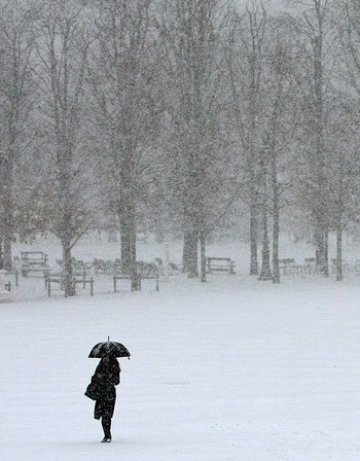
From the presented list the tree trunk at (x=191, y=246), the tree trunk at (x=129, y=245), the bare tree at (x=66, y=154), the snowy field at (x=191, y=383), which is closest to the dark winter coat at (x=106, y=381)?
the snowy field at (x=191, y=383)

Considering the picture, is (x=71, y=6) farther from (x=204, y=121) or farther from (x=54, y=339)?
(x=54, y=339)

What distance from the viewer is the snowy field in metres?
9.12

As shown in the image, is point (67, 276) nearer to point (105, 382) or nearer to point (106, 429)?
point (106, 429)

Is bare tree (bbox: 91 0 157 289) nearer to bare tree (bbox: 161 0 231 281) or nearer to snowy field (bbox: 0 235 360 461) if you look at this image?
bare tree (bbox: 161 0 231 281)

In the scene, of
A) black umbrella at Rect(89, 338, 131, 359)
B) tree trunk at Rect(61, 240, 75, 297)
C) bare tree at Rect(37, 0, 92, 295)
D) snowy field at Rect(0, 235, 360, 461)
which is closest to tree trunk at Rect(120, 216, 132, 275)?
bare tree at Rect(37, 0, 92, 295)

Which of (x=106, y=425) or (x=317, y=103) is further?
(x=317, y=103)

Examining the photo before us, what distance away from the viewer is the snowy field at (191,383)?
912 centimetres

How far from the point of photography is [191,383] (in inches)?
508

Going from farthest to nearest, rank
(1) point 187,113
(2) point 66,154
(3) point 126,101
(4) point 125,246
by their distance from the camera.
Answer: (4) point 125,246 < (1) point 187,113 < (3) point 126,101 < (2) point 66,154

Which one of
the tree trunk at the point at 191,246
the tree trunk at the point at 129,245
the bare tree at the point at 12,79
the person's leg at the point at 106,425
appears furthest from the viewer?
the bare tree at the point at 12,79

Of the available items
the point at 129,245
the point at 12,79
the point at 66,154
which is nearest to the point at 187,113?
the point at 129,245

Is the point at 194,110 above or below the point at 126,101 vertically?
above

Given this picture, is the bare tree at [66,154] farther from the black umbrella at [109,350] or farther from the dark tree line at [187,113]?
the black umbrella at [109,350]

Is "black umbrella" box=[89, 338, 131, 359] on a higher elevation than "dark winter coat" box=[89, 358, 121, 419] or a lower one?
higher
